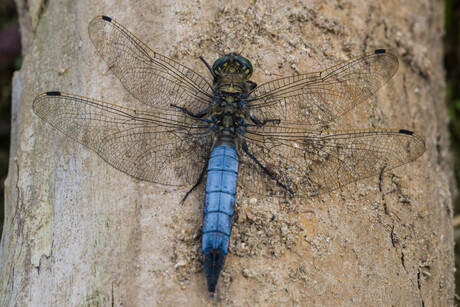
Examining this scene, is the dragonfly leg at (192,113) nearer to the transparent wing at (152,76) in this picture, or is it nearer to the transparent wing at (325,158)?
the transparent wing at (152,76)

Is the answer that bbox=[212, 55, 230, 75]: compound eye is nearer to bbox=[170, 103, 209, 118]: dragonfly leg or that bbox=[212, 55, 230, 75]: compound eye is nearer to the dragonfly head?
the dragonfly head

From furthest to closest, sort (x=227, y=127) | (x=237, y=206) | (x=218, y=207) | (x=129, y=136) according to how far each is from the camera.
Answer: (x=227, y=127)
(x=129, y=136)
(x=237, y=206)
(x=218, y=207)

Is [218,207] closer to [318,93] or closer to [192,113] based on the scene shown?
[192,113]

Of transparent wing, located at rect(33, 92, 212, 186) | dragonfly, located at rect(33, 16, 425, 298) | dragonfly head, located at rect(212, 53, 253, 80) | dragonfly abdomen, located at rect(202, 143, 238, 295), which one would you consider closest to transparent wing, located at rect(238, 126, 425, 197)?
dragonfly, located at rect(33, 16, 425, 298)

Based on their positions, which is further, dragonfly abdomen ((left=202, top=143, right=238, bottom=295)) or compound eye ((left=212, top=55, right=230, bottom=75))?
compound eye ((left=212, top=55, right=230, bottom=75))

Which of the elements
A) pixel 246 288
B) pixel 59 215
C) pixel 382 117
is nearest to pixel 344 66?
pixel 382 117

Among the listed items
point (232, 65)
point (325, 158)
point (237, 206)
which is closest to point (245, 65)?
point (232, 65)

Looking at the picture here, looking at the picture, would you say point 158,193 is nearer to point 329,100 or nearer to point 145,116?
point 145,116

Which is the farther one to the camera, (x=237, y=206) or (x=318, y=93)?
(x=318, y=93)
